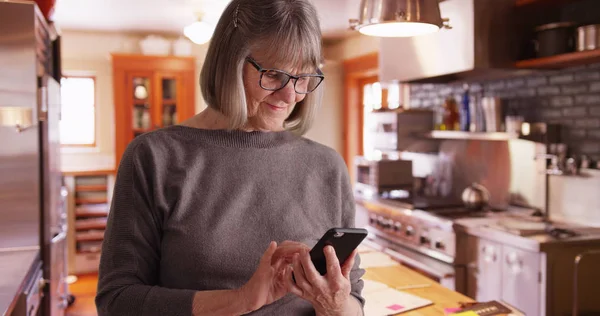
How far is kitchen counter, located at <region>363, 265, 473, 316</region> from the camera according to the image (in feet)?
6.18

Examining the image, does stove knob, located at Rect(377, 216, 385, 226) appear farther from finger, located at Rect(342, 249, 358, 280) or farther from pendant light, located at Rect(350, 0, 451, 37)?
finger, located at Rect(342, 249, 358, 280)

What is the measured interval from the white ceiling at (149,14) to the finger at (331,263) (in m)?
3.85

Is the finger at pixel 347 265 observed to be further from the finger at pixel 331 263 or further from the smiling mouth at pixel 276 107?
the smiling mouth at pixel 276 107

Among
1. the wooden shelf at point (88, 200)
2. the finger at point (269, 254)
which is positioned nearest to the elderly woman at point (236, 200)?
the finger at point (269, 254)

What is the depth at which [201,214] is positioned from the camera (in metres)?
1.18

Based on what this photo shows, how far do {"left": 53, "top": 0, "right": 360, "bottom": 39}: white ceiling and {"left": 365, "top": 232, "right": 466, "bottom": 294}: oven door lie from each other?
2077mm

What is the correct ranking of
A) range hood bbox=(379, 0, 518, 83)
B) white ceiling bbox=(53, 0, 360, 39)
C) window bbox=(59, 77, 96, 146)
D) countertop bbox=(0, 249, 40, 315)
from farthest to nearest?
window bbox=(59, 77, 96, 146)
white ceiling bbox=(53, 0, 360, 39)
range hood bbox=(379, 0, 518, 83)
countertop bbox=(0, 249, 40, 315)

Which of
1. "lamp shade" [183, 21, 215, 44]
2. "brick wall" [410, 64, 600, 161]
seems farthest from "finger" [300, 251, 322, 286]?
"lamp shade" [183, 21, 215, 44]

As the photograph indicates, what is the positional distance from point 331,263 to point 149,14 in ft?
16.9

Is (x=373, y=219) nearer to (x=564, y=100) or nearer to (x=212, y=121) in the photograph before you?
(x=564, y=100)

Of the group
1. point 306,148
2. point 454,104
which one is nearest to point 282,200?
point 306,148

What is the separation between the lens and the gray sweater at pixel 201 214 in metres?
1.11

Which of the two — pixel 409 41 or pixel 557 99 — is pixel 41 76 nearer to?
pixel 409 41

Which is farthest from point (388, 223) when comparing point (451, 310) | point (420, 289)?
point (451, 310)
